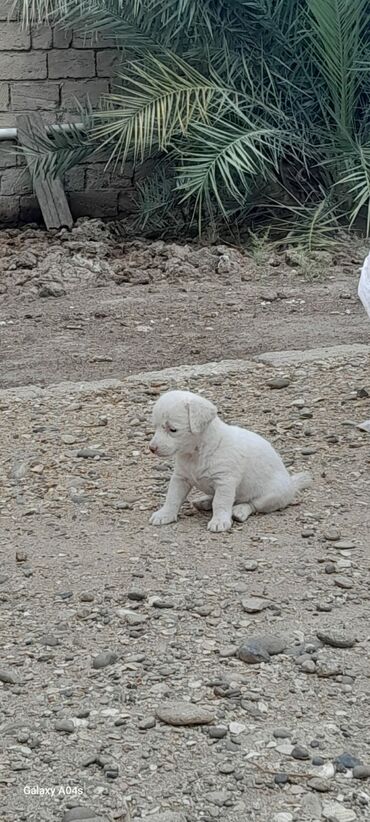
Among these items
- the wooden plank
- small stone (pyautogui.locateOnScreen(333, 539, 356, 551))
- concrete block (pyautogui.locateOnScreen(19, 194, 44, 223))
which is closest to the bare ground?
small stone (pyautogui.locateOnScreen(333, 539, 356, 551))

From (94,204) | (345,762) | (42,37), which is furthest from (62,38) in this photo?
(345,762)

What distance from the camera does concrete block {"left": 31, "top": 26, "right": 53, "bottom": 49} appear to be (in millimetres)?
10328

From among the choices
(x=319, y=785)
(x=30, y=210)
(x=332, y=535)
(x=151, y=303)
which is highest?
(x=319, y=785)

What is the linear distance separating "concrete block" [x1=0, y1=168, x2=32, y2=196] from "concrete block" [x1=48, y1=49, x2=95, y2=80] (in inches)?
34.3

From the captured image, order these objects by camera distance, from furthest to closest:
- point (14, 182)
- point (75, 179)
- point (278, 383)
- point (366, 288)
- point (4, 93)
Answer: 1. point (75, 179)
2. point (14, 182)
3. point (4, 93)
4. point (278, 383)
5. point (366, 288)

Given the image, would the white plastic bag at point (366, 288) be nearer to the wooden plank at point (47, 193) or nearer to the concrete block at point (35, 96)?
the wooden plank at point (47, 193)

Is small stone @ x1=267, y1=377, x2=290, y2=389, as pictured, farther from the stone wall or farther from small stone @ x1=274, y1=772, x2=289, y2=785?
the stone wall

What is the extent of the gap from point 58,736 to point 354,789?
2.41 ft

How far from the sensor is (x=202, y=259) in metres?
9.12

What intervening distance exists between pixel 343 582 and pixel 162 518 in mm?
785

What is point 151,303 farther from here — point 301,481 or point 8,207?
point 301,481

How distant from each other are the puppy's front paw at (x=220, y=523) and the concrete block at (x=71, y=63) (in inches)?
278

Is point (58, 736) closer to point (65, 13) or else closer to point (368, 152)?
point (368, 152)

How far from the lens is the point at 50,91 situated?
1049 centimetres
